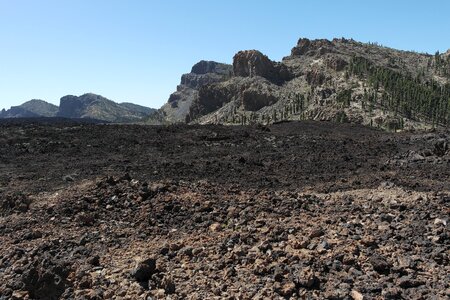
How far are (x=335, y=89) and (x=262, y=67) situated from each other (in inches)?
1605

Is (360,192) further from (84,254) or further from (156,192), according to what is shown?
(84,254)

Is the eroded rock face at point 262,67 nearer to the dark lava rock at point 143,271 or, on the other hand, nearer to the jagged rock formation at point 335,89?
the jagged rock formation at point 335,89

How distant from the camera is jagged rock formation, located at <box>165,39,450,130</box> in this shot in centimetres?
8025

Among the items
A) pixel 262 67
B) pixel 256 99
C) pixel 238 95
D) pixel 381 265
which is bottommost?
pixel 381 265

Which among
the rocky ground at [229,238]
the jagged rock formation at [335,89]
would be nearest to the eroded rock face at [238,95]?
the jagged rock formation at [335,89]

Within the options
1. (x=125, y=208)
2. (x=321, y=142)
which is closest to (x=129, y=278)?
(x=125, y=208)

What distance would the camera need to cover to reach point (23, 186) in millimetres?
15953

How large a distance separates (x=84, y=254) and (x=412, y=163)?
14.7 m

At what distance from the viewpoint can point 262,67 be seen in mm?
138250

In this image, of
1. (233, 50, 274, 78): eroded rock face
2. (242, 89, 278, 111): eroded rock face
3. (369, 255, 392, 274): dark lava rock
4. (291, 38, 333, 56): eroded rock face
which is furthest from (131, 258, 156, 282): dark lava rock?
(291, 38, 333, 56): eroded rock face

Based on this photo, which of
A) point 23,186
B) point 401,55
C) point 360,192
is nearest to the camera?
point 360,192

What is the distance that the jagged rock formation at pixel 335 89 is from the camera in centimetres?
8025

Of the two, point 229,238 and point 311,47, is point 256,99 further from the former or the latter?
point 229,238

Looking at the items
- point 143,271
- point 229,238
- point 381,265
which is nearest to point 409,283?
point 381,265
